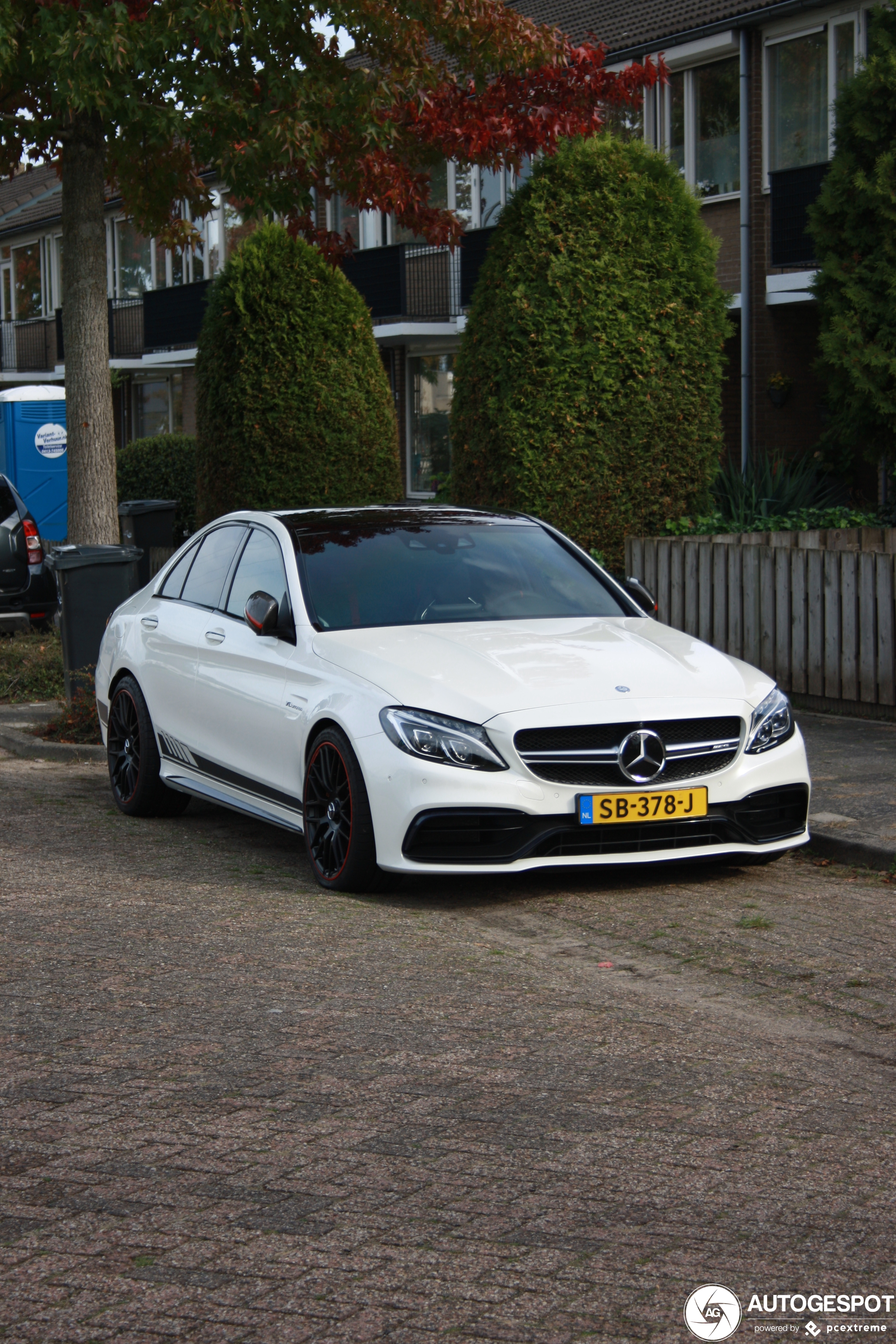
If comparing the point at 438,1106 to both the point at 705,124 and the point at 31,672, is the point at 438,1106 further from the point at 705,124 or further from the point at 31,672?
the point at 705,124

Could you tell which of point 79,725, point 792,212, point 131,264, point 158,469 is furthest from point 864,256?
point 131,264

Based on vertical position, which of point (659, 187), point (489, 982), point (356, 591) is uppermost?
point (659, 187)

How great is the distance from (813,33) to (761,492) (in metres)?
9.37

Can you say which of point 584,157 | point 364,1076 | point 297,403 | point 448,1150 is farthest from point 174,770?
point 297,403

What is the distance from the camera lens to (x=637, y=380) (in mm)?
13562

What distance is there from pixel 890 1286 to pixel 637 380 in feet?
36.1

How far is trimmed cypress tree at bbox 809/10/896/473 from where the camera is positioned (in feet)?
46.1

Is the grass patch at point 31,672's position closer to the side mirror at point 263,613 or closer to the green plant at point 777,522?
the green plant at point 777,522

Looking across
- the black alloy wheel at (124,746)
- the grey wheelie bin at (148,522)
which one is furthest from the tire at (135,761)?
the grey wheelie bin at (148,522)

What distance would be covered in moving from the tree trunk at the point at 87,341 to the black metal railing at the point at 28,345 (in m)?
31.3

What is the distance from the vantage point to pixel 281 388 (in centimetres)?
1673

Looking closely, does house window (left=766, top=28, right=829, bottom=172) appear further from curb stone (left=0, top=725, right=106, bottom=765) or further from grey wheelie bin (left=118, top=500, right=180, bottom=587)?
curb stone (left=0, top=725, right=106, bottom=765)

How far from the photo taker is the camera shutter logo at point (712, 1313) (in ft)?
9.87

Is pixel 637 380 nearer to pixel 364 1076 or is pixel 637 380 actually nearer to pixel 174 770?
pixel 174 770
